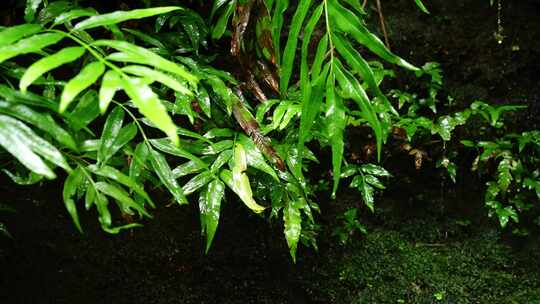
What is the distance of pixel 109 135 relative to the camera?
98 centimetres

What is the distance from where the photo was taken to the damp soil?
1.98 m

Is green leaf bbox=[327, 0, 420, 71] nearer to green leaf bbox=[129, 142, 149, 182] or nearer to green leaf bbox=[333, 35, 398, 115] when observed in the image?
green leaf bbox=[333, 35, 398, 115]

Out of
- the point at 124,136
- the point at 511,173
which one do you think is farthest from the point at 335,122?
the point at 511,173

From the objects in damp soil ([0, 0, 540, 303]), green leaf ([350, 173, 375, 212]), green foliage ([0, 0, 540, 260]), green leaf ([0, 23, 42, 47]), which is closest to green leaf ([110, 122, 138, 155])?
green foliage ([0, 0, 540, 260])

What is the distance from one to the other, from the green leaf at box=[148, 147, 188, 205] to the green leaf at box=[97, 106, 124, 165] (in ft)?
0.28

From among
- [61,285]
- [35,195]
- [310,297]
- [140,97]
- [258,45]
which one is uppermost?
[140,97]

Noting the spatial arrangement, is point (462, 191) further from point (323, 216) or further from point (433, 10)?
point (433, 10)

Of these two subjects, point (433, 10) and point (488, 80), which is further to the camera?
point (433, 10)

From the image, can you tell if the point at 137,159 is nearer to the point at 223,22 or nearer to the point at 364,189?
the point at 223,22

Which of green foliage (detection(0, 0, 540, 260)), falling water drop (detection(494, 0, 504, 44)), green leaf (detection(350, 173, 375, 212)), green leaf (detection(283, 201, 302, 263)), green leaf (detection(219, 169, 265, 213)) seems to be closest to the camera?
green foliage (detection(0, 0, 540, 260))

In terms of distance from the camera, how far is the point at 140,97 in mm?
644

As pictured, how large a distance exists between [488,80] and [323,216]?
4.02 ft

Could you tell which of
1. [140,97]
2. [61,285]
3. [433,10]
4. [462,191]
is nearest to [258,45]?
[140,97]

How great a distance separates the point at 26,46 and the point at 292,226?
85 centimetres
